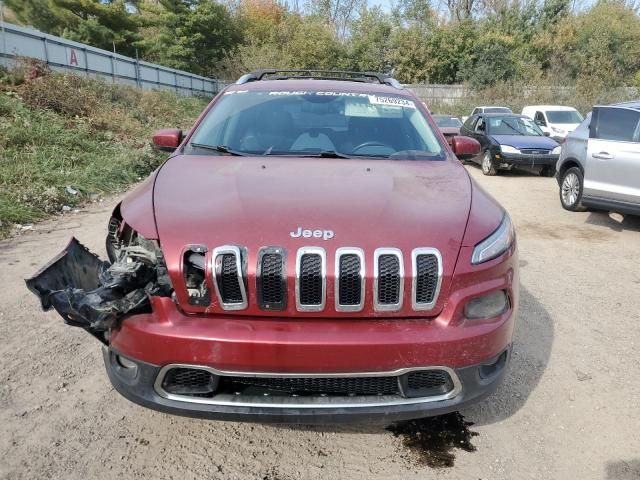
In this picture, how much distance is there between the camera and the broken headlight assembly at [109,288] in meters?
2.17

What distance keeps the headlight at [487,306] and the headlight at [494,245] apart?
0.16m

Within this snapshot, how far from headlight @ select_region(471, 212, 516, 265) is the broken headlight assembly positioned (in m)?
1.32

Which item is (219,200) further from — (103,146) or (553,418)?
(103,146)

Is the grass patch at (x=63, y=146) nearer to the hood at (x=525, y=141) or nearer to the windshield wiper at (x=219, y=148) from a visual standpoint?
the windshield wiper at (x=219, y=148)

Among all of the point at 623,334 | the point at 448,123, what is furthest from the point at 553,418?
the point at 448,123

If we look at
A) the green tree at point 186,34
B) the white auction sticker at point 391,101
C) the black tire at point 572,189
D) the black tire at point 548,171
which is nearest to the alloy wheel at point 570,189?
the black tire at point 572,189

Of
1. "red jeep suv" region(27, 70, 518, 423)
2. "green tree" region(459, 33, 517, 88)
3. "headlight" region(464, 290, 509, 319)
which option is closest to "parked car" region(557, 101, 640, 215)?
"red jeep suv" region(27, 70, 518, 423)

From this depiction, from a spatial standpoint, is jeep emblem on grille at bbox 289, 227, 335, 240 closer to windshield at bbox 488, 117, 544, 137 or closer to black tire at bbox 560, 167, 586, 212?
black tire at bbox 560, 167, 586, 212

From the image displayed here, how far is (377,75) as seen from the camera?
16.0 ft

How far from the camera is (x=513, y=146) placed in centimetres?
1216

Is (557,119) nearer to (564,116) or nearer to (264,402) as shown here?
(564,116)

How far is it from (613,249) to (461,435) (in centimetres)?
445

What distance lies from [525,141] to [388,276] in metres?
11.6

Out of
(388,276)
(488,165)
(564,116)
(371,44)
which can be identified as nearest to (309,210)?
(388,276)
